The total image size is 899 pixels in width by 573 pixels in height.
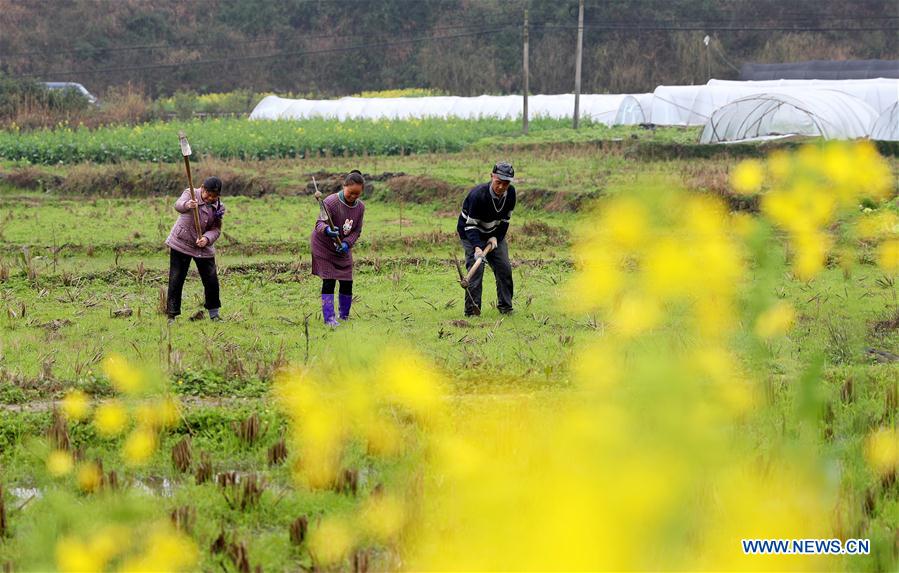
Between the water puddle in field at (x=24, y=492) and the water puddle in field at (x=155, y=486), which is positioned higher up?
the water puddle in field at (x=155, y=486)

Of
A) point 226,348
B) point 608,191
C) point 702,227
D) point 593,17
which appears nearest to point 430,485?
point 702,227

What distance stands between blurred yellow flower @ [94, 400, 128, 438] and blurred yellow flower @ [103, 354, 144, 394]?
0.23 meters

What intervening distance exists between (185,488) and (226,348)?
10.2 ft

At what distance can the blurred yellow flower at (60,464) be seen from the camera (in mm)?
6041

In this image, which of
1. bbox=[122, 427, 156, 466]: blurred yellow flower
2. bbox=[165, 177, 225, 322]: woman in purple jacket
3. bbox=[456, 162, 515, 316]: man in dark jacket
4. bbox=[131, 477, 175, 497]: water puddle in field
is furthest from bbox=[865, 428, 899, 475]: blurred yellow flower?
bbox=[165, 177, 225, 322]: woman in purple jacket

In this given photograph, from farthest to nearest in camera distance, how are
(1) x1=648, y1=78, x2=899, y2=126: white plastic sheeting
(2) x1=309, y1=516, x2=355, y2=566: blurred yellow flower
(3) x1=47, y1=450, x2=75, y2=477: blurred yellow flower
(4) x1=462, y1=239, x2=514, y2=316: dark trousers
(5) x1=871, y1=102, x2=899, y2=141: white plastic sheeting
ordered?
1. (1) x1=648, y1=78, x2=899, y2=126: white plastic sheeting
2. (5) x1=871, y1=102, x2=899, y2=141: white plastic sheeting
3. (4) x1=462, y1=239, x2=514, y2=316: dark trousers
4. (3) x1=47, y1=450, x2=75, y2=477: blurred yellow flower
5. (2) x1=309, y1=516, x2=355, y2=566: blurred yellow flower

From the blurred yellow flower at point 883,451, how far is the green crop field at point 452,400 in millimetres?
29

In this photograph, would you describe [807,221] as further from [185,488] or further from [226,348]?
[226,348]

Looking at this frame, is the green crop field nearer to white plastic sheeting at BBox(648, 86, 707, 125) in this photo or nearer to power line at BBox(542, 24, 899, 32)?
white plastic sheeting at BBox(648, 86, 707, 125)

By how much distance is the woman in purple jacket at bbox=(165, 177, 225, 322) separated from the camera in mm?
10219

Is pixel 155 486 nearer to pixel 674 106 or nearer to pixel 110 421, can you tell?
pixel 110 421

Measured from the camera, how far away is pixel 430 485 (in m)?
5.48

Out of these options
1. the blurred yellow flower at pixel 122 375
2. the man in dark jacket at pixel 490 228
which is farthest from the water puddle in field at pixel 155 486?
the man in dark jacket at pixel 490 228

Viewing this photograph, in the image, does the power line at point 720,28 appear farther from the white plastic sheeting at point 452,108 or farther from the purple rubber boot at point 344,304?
the purple rubber boot at point 344,304
